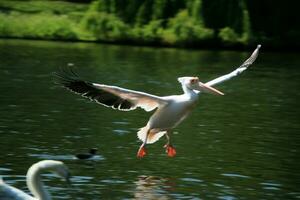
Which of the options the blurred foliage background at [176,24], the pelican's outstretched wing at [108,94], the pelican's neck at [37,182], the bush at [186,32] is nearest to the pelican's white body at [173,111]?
the pelican's outstretched wing at [108,94]

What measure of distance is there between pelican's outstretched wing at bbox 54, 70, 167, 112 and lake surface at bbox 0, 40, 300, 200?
4.48 ft

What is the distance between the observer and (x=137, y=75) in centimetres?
3856

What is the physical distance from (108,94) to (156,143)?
5.08 metres

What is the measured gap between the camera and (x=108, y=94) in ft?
58.3

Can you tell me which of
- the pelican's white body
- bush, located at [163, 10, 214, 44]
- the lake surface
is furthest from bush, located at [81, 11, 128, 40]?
the pelican's white body

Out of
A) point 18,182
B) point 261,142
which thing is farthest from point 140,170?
point 261,142

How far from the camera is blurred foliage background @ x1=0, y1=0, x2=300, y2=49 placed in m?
58.7

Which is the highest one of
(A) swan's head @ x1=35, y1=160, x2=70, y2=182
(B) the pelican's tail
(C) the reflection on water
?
(A) swan's head @ x1=35, y1=160, x2=70, y2=182

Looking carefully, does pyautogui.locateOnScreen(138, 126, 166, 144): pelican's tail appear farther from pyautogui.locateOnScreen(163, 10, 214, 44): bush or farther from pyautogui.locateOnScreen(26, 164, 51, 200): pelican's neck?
pyautogui.locateOnScreen(163, 10, 214, 44): bush

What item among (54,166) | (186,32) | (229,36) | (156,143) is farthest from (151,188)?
(186,32)

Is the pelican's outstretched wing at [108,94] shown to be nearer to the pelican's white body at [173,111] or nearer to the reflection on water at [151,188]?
the pelican's white body at [173,111]

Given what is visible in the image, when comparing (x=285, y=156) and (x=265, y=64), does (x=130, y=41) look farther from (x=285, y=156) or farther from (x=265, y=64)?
(x=285, y=156)

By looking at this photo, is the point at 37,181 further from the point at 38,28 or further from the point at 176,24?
the point at 38,28

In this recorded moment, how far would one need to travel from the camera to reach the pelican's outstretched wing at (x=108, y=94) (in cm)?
1723
